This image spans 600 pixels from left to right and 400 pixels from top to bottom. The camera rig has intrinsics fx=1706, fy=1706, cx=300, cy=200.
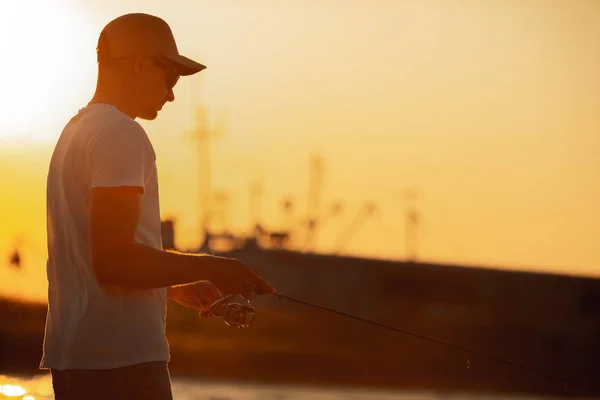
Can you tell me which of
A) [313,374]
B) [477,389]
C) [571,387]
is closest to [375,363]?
[313,374]

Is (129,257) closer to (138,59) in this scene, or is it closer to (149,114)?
A: (149,114)

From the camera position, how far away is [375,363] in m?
62.5

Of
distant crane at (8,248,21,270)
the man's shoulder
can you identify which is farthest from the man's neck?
distant crane at (8,248,21,270)

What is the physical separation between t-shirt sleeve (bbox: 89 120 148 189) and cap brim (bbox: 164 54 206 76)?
31cm

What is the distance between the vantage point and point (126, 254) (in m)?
5.16

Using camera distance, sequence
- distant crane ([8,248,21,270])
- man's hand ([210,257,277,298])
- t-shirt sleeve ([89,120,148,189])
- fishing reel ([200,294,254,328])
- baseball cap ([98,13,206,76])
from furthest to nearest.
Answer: distant crane ([8,248,21,270]), fishing reel ([200,294,254,328]), baseball cap ([98,13,206,76]), man's hand ([210,257,277,298]), t-shirt sleeve ([89,120,148,189])

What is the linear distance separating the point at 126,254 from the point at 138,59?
26.3 inches

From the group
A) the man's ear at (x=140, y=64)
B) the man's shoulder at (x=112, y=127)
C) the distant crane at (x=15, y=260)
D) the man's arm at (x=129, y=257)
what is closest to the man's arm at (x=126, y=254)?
the man's arm at (x=129, y=257)

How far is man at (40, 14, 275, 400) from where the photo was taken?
16.9 ft

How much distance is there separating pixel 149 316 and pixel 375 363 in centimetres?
Result: 5753

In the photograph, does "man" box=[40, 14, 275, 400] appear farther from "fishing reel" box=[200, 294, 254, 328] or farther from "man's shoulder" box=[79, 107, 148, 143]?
"fishing reel" box=[200, 294, 254, 328]

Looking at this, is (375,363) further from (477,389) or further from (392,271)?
(392,271)

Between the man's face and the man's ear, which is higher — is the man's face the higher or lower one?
the lower one

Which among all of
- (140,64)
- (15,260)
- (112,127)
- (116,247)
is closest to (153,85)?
(140,64)
